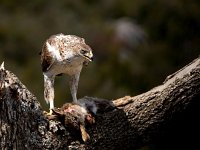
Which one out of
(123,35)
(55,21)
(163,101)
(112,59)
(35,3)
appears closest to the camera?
(163,101)

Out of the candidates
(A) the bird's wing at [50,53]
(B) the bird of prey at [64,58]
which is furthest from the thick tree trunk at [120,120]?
(A) the bird's wing at [50,53]

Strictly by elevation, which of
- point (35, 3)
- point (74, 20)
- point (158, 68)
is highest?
point (35, 3)

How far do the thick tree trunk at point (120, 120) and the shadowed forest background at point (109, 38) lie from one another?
4.49 meters

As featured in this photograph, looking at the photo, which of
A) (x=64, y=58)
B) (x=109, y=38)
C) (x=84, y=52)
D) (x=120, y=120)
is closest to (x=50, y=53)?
(x=64, y=58)

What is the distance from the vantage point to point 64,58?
20.6 ft

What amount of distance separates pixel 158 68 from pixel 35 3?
35.3 ft

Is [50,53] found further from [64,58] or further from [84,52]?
[84,52]

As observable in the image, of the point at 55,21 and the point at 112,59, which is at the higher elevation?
the point at 55,21

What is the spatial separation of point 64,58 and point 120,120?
687mm

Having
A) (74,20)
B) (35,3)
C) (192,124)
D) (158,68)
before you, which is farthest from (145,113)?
(35,3)

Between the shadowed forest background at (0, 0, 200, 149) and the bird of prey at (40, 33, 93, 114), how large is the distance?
428cm

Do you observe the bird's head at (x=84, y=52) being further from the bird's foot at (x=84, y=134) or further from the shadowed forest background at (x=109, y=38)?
the shadowed forest background at (x=109, y=38)

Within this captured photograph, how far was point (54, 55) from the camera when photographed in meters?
6.40

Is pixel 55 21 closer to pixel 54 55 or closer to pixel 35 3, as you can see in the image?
pixel 35 3
